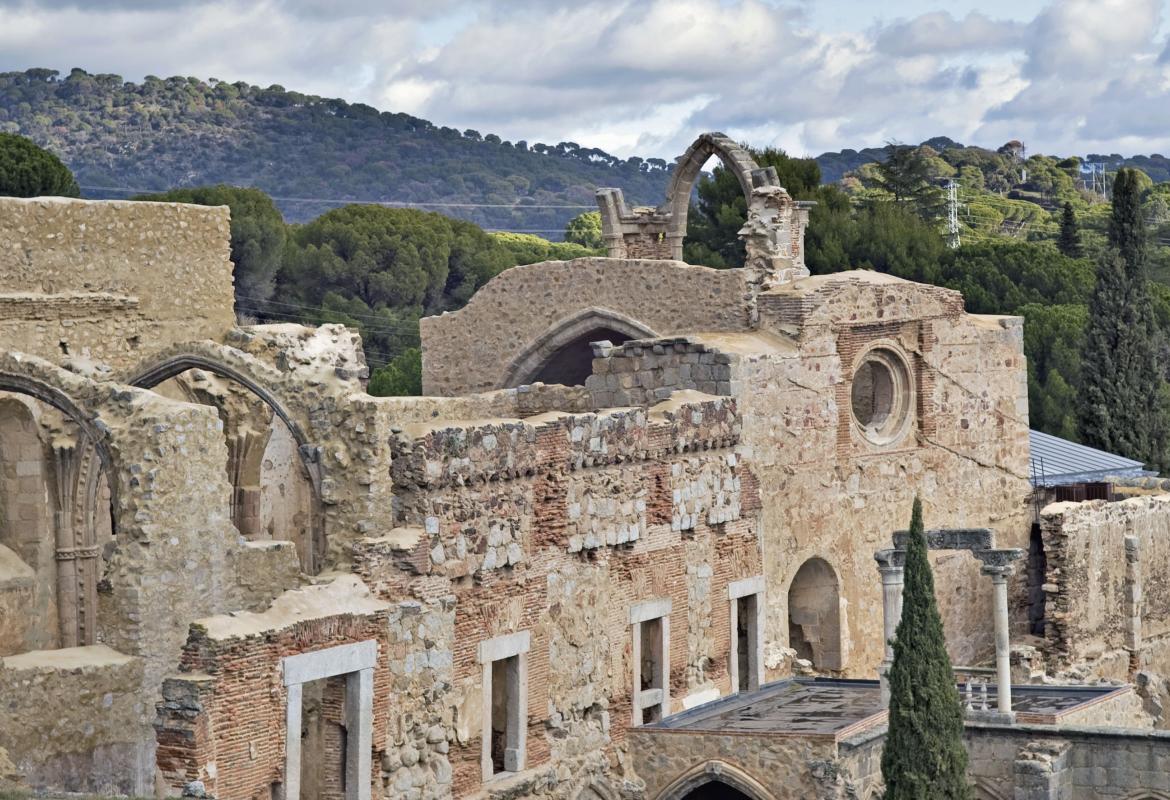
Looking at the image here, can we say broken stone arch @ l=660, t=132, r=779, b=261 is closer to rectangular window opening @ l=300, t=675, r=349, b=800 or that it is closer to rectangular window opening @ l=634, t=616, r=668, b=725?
rectangular window opening @ l=634, t=616, r=668, b=725

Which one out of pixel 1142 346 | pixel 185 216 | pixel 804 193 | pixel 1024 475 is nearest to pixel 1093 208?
pixel 804 193

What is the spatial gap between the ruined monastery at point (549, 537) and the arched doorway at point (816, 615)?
1.5 inches

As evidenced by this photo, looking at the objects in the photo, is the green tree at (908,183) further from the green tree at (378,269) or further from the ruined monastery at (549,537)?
the ruined monastery at (549,537)

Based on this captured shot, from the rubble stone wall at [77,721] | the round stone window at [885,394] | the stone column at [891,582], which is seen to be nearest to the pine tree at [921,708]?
the stone column at [891,582]

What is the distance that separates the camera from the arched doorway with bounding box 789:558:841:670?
1144 inches

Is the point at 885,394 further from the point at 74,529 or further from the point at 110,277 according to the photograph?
the point at 74,529

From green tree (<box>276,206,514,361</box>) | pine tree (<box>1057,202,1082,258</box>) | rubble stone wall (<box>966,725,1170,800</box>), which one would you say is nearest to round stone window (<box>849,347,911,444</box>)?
rubble stone wall (<box>966,725,1170,800</box>)

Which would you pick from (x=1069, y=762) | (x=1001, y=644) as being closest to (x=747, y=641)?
(x=1001, y=644)

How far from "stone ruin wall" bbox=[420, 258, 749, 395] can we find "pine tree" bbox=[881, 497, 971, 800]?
854 cm

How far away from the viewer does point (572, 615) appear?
2339 cm

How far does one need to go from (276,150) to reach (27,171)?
78.3 m

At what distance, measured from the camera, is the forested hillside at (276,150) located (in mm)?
122875

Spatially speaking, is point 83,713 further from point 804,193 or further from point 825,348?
point 804,193

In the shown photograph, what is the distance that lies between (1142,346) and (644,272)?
1763cm
